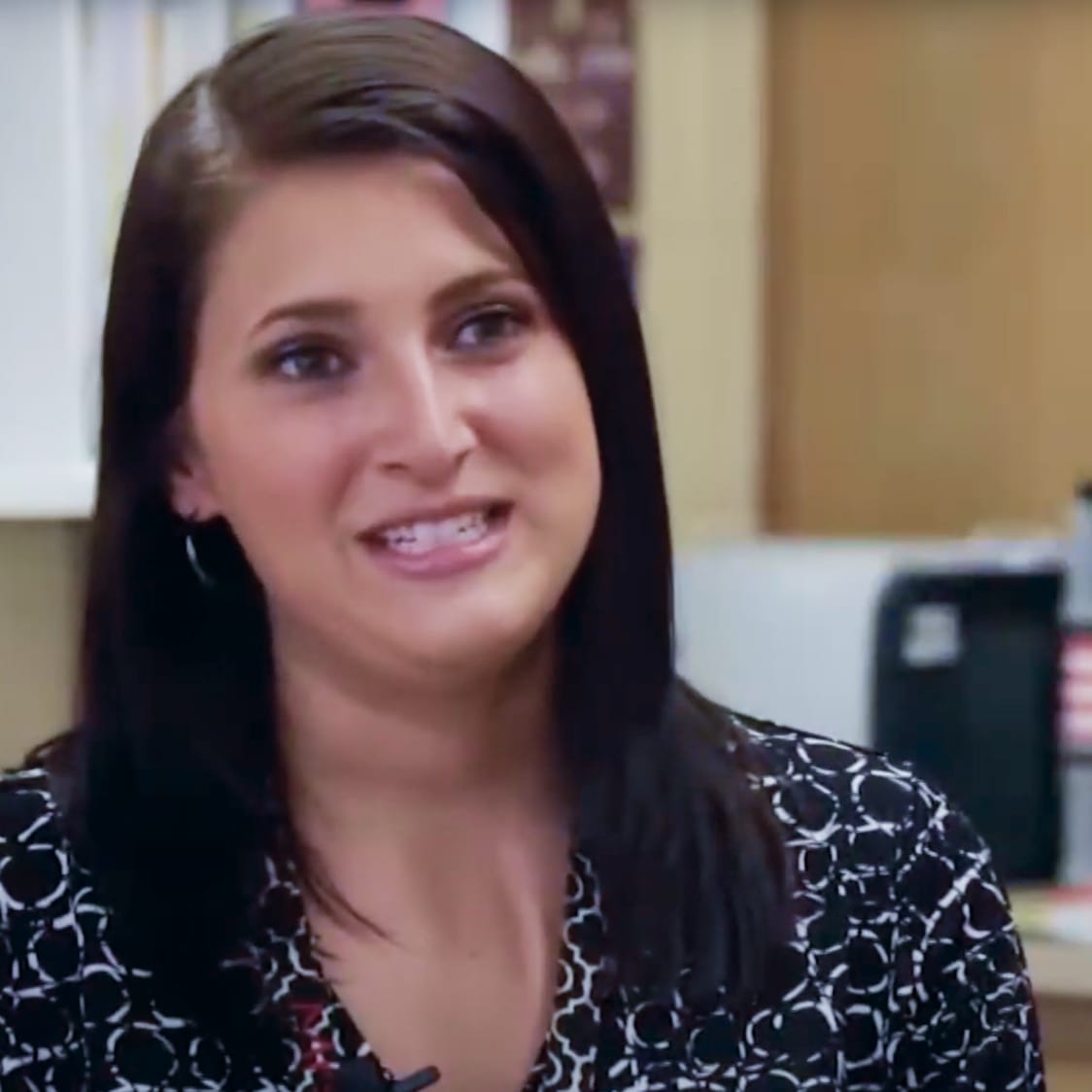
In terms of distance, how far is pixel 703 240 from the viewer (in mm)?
2309

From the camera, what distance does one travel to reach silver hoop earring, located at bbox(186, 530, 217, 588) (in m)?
1.03

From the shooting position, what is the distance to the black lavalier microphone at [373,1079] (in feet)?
3.08

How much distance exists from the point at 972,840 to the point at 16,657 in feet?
2.28

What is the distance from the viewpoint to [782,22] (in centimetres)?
234

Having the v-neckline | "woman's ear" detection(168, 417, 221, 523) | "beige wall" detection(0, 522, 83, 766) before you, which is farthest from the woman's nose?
"beige wall" detection(0, 522, 83, 766)

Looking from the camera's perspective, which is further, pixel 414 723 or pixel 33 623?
pixel 33 623

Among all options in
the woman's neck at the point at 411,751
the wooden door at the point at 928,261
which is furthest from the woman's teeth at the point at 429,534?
the wooden door at the point at 928,261

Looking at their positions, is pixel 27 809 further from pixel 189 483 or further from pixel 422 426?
pixel 422 426

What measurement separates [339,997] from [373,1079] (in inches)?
2.0

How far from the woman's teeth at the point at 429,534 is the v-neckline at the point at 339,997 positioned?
21 cm

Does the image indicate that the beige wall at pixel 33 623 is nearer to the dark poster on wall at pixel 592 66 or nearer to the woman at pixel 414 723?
the woman at pixel 414 723

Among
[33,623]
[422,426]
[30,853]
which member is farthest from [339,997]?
[33,623]

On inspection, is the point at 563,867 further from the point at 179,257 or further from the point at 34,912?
the point at 179,257

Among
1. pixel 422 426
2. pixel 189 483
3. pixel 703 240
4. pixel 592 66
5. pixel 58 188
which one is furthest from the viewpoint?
pixel 703 240
